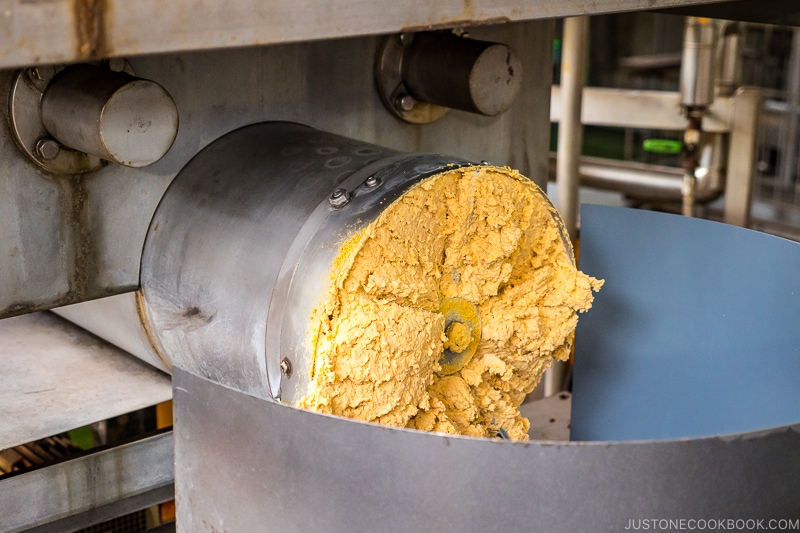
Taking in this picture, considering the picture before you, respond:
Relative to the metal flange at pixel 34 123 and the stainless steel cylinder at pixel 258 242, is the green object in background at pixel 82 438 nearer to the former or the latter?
the stainless steel cylinder at pixel 258 242

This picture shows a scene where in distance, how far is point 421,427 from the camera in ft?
3.04

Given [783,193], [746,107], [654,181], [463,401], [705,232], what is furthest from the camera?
[783,193]

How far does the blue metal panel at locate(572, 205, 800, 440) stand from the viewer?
3.65 feet

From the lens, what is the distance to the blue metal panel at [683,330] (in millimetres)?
1111

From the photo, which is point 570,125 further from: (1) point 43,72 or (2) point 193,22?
(2) point 193,22

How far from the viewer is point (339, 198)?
0.86m

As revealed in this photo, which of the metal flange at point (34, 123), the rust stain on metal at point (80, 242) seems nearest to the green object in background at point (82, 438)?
the rust stain on metal at point (80, 242)

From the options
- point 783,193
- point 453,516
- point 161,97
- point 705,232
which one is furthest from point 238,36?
point 783,193

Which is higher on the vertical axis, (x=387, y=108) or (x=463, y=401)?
(x=387, y=108)

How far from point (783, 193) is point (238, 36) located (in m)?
4.04

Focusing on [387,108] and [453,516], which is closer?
[453,516]

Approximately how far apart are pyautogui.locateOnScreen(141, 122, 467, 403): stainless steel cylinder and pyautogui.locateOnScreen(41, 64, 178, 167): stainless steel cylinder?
110 mm

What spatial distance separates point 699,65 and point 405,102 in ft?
5.91

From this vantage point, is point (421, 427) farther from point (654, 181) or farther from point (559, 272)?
point (654, 181)
